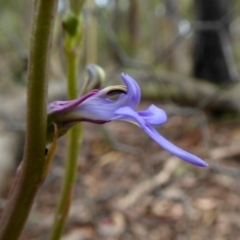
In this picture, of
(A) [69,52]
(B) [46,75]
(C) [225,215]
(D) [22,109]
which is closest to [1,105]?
(D) [22,109]

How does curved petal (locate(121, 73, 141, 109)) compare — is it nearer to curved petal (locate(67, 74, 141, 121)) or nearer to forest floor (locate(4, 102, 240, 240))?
curved petal (locate(67, 74, 141, 121))

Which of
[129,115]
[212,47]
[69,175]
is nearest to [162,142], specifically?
[129,115]

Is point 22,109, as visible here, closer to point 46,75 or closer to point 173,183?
point 173,183

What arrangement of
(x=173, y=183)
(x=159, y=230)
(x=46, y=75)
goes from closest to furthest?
(x=46, y=75), (x=159, y=230), (x=173, y=183)

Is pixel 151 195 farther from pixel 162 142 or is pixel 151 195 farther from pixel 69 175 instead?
pixel 162 142

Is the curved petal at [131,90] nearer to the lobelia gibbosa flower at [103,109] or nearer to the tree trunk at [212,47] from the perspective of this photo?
the lobelia gibbosa flower at [103,109]

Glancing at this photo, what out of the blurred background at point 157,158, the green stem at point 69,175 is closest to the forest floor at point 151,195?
the blurred background at point 157,158
